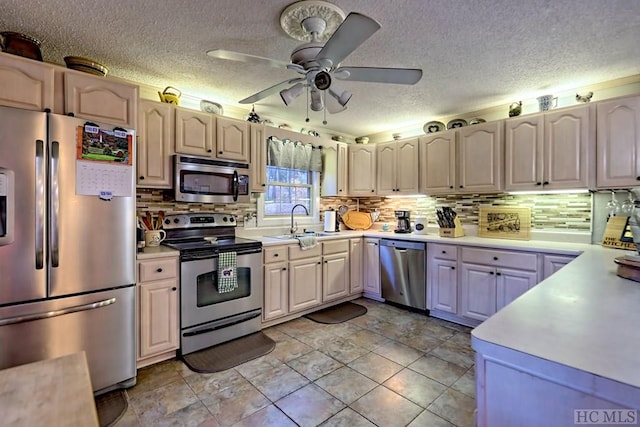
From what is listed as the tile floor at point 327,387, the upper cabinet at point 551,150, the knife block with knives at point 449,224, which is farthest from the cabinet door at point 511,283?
the upper cabinet at point 551,150

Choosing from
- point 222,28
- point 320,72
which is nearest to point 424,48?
point 320,72

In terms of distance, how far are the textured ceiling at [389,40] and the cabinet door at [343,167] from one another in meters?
1.30

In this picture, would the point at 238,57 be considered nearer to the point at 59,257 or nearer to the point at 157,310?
the point at 59,257

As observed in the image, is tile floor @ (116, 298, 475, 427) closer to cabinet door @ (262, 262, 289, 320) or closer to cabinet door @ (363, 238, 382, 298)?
cabinet door @ (262, 262, 289, 320)

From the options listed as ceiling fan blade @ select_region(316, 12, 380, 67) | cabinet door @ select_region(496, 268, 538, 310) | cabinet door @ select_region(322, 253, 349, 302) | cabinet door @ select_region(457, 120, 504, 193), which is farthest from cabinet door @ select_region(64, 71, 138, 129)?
cabinet door @ select_region(496, 268, 538, 310)

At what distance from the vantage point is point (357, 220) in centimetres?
462

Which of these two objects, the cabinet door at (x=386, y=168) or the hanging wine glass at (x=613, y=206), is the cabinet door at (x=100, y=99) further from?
the hanging wine glass at (x=613, y=206)

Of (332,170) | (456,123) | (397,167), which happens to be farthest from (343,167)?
(456,123)

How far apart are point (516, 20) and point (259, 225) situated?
2997 mm

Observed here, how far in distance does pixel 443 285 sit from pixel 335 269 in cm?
123

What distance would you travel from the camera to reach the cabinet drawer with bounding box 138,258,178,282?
7.55 ft

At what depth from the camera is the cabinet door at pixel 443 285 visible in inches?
128

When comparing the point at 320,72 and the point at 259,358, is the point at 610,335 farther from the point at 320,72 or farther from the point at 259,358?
the point at 259,358

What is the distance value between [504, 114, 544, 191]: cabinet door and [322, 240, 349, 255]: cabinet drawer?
6.17 feet
